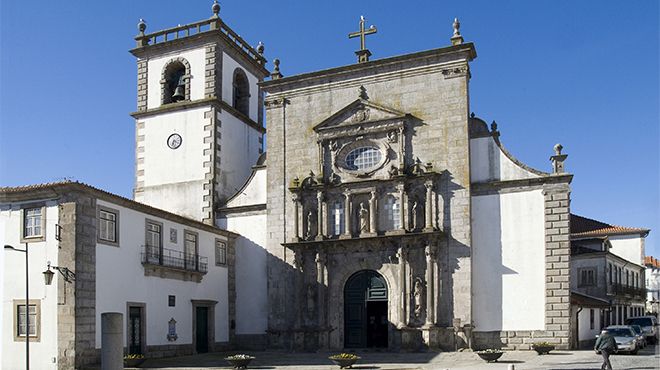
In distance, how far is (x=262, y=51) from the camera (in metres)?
38.9

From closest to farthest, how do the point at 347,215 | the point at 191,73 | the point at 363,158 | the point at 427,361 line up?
the point at 427,361 < the point at 347,215 < the point at 363,158 < the point at 191,73

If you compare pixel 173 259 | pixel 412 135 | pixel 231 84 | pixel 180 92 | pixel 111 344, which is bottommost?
pixel 111 344

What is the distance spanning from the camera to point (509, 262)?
27.7m

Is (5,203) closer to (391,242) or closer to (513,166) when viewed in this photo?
(391,242)

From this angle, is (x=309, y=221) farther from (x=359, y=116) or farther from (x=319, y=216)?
(x=359, y=116)

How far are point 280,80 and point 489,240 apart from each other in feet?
38.5

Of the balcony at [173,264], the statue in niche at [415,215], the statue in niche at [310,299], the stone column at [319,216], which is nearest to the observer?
the balcony at [173,264]

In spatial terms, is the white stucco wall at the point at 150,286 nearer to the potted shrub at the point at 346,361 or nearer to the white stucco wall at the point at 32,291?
the white stucco wall at the point at 32,291

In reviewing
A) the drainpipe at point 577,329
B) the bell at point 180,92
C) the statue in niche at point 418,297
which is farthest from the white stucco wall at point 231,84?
the drainpipe at point 577,329

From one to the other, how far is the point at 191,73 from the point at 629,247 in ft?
103

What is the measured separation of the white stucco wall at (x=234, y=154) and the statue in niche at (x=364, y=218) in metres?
7.25

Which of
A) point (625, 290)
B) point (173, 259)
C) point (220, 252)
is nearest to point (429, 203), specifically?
point (220, 252)

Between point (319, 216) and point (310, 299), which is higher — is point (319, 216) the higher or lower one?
the higher one

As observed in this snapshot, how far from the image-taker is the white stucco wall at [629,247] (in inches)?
1885
